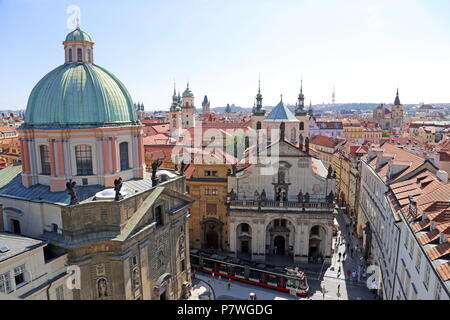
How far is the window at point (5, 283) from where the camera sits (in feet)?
65.0

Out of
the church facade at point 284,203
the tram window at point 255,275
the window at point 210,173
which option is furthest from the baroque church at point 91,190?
the church facade at point 284,203

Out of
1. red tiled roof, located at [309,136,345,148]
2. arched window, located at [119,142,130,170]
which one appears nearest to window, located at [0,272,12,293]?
arched window, located at [119,142,130,170]

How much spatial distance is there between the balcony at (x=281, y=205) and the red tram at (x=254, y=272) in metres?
7.20

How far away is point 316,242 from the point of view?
149 feet

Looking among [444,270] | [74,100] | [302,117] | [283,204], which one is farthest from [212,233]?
[302,117]

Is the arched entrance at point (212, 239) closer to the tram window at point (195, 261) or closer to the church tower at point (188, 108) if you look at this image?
the tram window at point (195, 261)

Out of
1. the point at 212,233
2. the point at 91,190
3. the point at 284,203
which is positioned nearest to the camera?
the point at 91,190

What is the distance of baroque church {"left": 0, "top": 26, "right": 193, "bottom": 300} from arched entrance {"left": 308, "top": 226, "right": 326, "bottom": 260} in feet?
66.4

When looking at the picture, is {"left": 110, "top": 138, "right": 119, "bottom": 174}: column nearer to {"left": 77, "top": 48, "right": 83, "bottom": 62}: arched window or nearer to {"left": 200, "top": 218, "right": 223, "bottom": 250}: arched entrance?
{"left": 77, "top": 48, "right": 83, "bottom": 62}: arched window

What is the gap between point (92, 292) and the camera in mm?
25469

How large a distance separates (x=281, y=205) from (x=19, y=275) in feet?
101

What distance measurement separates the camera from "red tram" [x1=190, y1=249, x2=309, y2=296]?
36.5 meters

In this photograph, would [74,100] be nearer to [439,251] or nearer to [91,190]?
[91,190]
